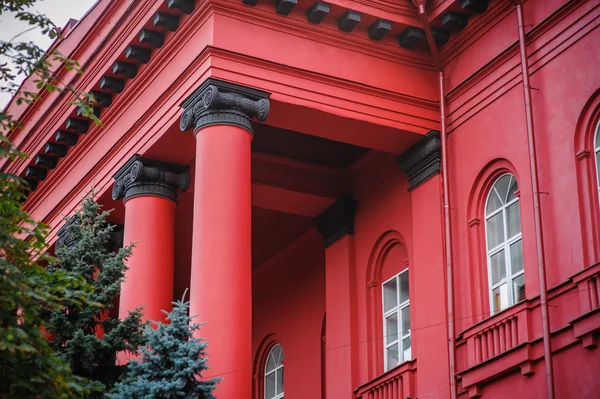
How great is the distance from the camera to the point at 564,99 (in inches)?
674

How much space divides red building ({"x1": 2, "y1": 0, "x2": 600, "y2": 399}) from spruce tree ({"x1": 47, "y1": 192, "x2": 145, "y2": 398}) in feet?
3.92

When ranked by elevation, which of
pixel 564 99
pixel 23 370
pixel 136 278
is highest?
pixel 564 99

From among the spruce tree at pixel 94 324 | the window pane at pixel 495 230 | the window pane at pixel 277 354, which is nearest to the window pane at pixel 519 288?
the window pane at pixel 495 230

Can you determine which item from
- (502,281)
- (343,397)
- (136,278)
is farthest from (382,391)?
(136,278)

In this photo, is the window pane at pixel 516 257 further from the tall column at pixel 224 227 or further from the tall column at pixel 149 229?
the tall column at pixel 149 229

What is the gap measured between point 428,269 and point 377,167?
9.90ft

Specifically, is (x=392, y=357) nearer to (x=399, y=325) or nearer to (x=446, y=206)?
(x=399, y=325)

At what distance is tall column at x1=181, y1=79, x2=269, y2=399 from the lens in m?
16.2

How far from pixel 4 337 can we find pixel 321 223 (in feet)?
37.4

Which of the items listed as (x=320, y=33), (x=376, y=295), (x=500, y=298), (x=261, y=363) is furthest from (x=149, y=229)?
(x=261, y=363)

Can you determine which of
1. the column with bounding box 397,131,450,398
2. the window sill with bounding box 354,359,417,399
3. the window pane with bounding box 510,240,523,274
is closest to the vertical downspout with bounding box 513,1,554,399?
the window pane with bounding box 510,240,523,274

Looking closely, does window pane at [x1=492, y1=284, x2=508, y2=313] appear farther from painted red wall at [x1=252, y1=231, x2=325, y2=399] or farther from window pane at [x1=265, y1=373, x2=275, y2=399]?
window pane at [x1=265, y1=373, x2=275, y2=399]

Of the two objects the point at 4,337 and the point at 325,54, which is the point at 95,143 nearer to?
the point at 325,54

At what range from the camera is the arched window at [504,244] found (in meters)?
17.5
